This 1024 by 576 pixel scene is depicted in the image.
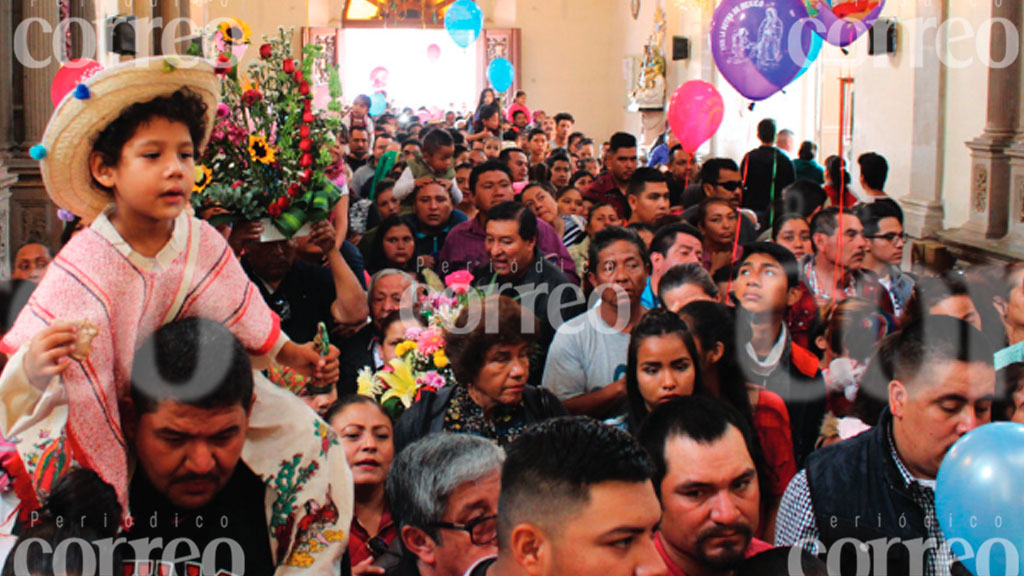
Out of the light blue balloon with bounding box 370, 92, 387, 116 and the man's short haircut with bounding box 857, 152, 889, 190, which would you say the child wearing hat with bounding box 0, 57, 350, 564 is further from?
the light blue balloon with bounding box 370, 92, 387, 116

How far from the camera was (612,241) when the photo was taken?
17.5 ft

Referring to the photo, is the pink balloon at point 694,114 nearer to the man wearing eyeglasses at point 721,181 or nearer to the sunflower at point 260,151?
the man wearing eyeglasses at point 721,181

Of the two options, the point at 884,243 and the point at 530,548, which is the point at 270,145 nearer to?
the point at 530,548

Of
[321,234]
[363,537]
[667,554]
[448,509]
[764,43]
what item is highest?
[764,43]

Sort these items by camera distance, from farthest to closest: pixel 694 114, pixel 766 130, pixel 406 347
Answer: pixel 766 130 → pixel 694 114 → pixel 406 347

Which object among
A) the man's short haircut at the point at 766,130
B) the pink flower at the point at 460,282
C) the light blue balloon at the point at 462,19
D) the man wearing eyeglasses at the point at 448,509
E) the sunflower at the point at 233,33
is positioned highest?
the light blue balloon at the point at 462,19

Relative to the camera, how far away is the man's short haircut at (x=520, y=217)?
18.7 feet

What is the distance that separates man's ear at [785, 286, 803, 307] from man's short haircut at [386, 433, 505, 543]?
2.15 metres

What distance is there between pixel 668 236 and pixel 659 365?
2.15 meters

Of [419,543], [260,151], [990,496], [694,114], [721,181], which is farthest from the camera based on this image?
[694,114]

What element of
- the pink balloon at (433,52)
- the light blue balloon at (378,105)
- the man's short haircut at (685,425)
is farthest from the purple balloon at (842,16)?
the pink balloon at (433,52)

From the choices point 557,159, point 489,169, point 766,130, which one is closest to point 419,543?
point 489,169

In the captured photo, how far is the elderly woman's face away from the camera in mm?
3777

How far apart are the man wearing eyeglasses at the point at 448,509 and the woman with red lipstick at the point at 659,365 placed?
0.93 metres
